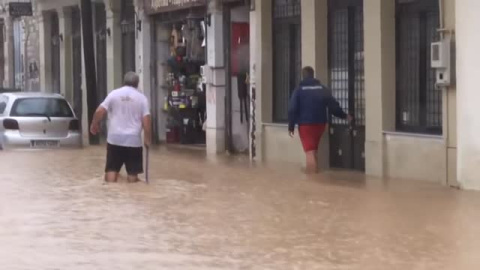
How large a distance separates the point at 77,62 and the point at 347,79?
16601 mm

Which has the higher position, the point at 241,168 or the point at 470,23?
the point at 470,23

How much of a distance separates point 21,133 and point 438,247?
1385 centimetres

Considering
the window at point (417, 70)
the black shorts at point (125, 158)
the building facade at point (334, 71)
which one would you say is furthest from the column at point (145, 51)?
the black shorts at point (125, 158)

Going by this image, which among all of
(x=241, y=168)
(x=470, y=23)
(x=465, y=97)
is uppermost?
(x=470, y=23)

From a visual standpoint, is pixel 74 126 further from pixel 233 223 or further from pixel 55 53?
pixel 55 53

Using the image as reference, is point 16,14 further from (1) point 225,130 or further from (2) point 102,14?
(1) point 225,130

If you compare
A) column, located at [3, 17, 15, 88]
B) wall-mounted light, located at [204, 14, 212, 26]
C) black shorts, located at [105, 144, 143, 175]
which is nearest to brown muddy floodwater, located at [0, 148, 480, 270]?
black shorts, located at [105, 144, 143, 175]

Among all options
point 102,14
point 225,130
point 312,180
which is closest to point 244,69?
point 225,130

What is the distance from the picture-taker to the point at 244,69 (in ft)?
79.1

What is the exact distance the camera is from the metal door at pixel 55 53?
117 ft

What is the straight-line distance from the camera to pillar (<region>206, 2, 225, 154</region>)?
24.0 meters

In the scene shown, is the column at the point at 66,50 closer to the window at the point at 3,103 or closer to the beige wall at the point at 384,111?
the window at the point at 3,103

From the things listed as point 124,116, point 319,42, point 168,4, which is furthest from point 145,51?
point 124,116

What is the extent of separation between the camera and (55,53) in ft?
119
